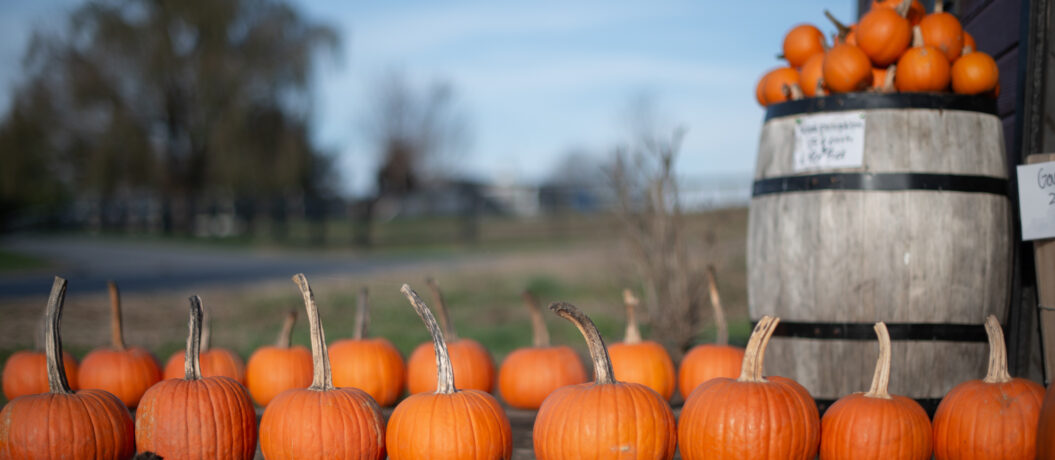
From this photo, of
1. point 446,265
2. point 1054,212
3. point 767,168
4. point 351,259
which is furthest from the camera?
point 351,259

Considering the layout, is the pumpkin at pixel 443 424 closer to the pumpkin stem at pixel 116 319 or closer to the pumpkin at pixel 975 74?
the pumpkin stem at pixel 116 319

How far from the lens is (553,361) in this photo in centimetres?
350

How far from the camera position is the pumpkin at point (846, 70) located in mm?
3043

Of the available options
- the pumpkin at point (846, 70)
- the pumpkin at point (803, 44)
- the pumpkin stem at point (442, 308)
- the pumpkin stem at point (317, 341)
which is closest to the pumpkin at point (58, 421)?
the pumpkin stem at point (317, 341)

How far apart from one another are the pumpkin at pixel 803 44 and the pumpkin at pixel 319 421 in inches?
92.6

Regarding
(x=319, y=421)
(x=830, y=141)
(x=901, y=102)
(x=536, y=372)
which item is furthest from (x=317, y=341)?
(x=901, y=102)

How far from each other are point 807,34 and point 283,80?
18.9m

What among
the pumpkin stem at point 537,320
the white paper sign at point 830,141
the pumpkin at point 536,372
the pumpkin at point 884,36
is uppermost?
the pumpkin at point 884,36

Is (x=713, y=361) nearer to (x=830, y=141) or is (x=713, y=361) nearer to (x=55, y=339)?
(x=830, y=141)

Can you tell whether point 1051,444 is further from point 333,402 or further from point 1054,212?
point 333,402

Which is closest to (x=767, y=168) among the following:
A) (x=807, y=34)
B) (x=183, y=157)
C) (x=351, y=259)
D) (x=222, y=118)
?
(x=807, y=34)

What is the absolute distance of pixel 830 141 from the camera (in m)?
3.02

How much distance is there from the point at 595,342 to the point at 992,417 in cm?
121

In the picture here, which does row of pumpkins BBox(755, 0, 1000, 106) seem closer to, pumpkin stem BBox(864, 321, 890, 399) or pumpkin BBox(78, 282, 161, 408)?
pumpkin stem BBox(864, 321, 890, 399)
